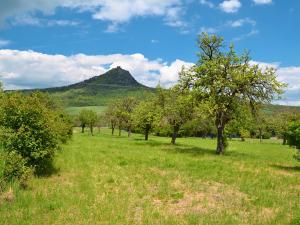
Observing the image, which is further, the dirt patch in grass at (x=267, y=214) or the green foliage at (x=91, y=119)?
the green foliage at (x=91, y=119)

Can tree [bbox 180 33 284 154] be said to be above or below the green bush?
above

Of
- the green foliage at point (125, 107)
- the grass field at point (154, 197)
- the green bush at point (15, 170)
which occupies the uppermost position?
the green foliage at point (125, 107)

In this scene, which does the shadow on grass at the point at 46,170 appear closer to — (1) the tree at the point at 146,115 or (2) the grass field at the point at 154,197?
(2) the grass field at the point at 154,197

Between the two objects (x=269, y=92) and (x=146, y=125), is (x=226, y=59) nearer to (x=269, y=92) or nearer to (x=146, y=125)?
(x=269, y=92)

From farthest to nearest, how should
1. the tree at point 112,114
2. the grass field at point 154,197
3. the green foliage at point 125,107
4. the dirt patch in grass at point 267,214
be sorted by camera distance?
the tree at point 112,114 → the green foliage at point 125,107 → the dirt patch in grass at point 267,214 → the grass field at point 154,197

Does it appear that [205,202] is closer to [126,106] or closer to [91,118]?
[126,106]

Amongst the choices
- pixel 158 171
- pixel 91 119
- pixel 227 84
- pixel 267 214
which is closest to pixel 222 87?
pixel 227 84

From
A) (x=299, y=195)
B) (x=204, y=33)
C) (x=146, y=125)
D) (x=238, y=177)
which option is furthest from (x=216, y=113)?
(x=146, y=125)

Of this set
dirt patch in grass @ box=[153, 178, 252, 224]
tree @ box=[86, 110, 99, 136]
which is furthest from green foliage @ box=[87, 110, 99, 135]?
dirt patch in grass @ box=[153, 178, 252, 224]

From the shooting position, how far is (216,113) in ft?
141

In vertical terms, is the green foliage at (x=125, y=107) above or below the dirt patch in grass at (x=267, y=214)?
above

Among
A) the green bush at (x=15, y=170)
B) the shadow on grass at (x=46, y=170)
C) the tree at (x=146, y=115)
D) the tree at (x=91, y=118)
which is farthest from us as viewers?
the tree at (x=91, y=118)

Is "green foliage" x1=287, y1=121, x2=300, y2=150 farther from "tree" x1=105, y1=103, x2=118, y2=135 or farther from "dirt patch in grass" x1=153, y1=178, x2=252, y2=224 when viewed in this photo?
"tree" x1=105, y1=103, x2=118, y2=135

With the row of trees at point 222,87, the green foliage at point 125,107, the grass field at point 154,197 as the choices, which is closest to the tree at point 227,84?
the row of trees at point 222,87
